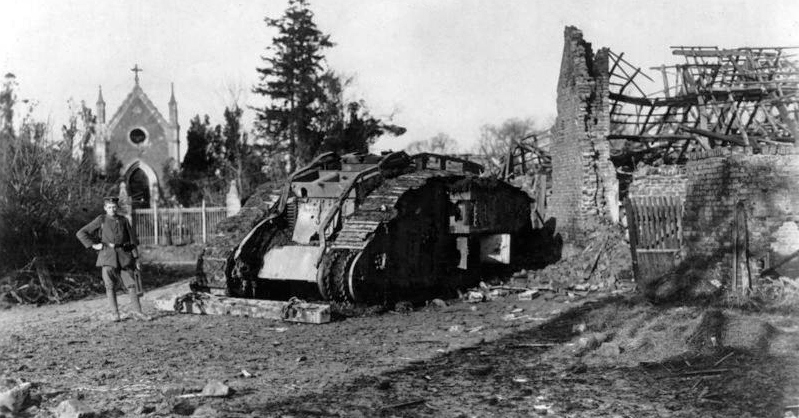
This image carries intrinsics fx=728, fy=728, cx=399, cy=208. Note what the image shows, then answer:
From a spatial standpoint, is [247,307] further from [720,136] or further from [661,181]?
[720,136]

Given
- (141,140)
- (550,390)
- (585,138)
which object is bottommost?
(550,390)

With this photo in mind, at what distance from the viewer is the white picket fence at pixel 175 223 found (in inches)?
925

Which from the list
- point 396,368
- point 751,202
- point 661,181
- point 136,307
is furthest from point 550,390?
point 661,181

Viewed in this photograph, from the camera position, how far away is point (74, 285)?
12539 mm

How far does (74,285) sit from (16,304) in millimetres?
1054

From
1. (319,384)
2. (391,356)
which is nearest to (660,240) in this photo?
(391,356)

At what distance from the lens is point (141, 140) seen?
37.3 meters

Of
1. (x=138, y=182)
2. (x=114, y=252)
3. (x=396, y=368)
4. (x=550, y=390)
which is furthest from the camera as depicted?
(x=138, y=182)

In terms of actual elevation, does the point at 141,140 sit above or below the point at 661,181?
above

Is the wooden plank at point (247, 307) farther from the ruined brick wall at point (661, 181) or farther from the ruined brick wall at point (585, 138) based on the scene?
the ruined brick wall at point (661, 181)

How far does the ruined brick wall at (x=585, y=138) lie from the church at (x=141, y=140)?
2622cm

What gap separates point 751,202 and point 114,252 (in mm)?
8196

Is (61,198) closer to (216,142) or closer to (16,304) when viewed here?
(16,304)

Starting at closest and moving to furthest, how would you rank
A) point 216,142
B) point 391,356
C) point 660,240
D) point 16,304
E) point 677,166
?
point 391,356 → point 660,240 → point 16,304 → point 677,166 → point 216,142
